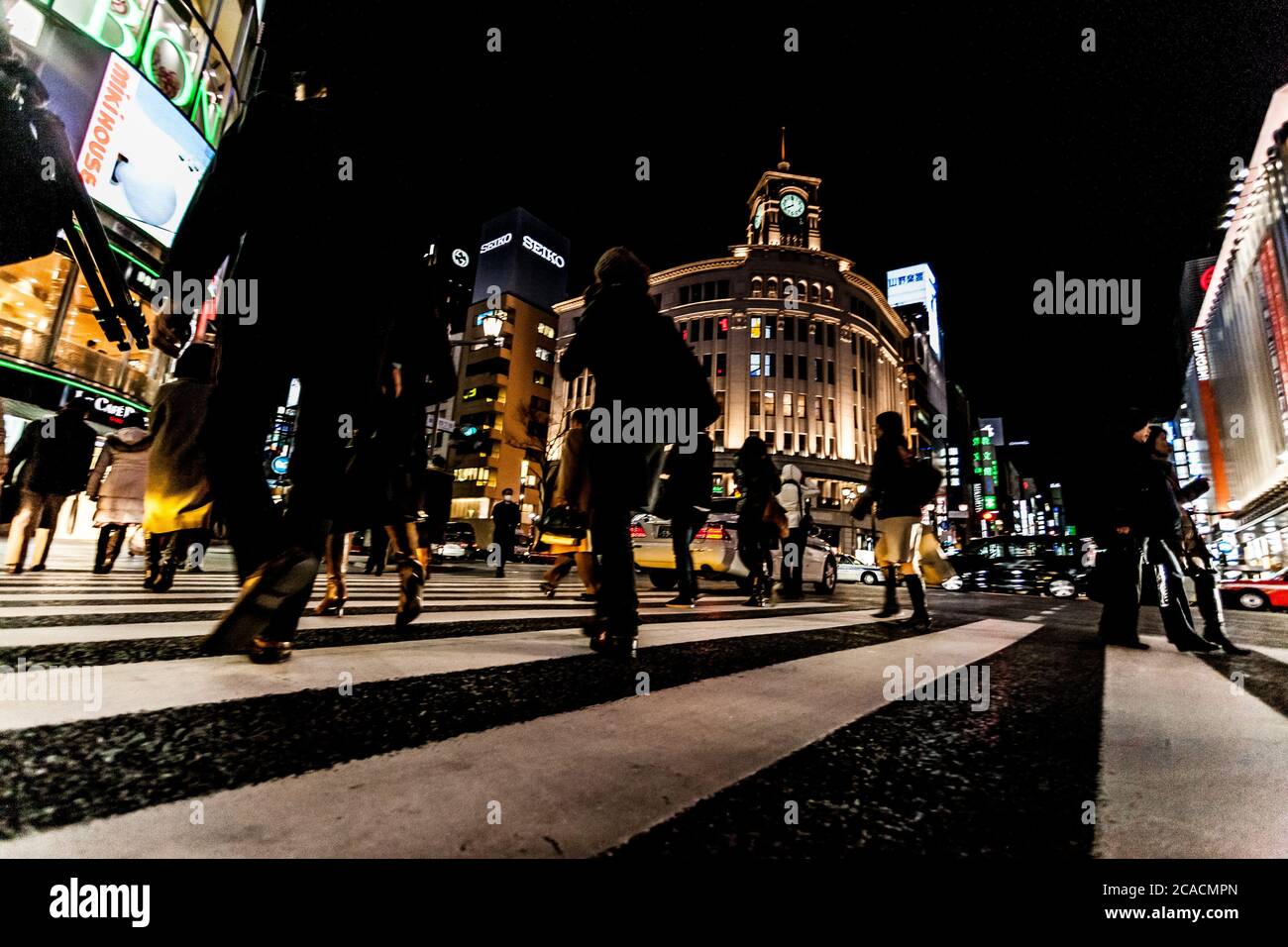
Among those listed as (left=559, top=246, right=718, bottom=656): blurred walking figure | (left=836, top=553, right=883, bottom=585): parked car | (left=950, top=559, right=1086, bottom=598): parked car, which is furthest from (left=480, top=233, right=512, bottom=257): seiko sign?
(left=559, top=246, right=718, bottom=656): blurred walking figure

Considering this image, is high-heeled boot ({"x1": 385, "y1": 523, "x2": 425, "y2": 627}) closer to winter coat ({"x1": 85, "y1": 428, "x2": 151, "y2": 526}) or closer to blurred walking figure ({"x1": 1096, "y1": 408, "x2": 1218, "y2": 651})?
winter coat ({"x1": 85, "y1": 428, "x2": 151, "y2": 526})

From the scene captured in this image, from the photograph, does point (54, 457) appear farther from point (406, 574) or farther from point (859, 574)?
point (859, 574)

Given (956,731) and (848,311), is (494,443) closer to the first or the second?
(848,311)

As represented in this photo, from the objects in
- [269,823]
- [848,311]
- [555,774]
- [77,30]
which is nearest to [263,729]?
[269,823]

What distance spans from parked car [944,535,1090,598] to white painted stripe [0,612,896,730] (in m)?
17.7

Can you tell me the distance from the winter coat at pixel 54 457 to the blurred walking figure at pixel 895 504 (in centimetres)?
797

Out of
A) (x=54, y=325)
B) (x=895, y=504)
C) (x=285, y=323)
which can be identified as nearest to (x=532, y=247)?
(x=54, y=325)

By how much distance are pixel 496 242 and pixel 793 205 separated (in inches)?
1631

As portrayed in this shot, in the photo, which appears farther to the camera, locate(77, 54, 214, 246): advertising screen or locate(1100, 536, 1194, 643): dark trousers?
locate(77, 54, 214, 246): advertising screen

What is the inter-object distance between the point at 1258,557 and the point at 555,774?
236 ft

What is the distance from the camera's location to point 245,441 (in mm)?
2029

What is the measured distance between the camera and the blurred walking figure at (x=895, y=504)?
203 inches

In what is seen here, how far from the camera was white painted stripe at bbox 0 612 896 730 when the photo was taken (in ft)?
4.15
